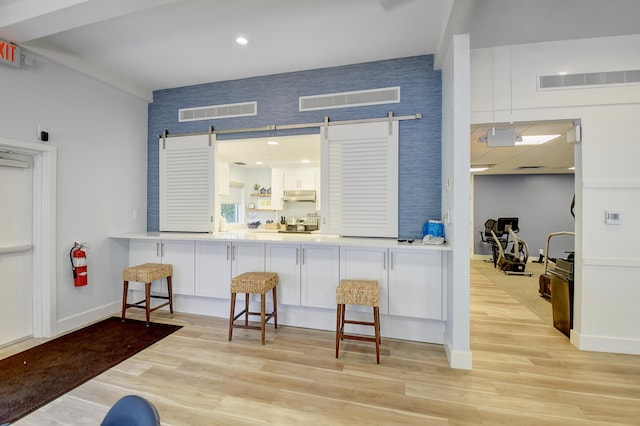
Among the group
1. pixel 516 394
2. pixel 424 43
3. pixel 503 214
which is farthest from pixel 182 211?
pixel 503 214

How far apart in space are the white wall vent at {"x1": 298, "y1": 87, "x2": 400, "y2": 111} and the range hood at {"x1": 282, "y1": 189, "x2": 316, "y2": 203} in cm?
294

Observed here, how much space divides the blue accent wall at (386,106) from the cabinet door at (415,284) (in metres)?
0.39

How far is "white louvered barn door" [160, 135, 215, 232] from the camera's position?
375 cm

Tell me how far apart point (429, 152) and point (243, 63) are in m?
2.38

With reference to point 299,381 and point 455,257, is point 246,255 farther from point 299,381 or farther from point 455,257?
point 455,257

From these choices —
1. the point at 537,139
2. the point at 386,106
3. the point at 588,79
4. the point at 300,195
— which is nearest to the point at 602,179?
the point at 588,79

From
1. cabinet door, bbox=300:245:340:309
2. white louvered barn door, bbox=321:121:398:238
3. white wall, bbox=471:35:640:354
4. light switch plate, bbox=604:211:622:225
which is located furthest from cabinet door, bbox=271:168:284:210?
light switch plate, bbox=604:211:622:225

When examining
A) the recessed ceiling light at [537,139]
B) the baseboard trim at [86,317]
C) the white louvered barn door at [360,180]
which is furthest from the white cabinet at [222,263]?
the recessed ceiling light at [537,139]

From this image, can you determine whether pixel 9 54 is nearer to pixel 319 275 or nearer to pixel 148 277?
pixel 148 277

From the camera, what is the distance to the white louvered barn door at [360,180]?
3.12 m

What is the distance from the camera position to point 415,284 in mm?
2787

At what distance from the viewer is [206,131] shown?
3785 millimetres

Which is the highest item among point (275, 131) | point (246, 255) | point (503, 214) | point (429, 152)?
point (275, 131)

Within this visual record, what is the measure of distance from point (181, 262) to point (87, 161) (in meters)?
1.64
